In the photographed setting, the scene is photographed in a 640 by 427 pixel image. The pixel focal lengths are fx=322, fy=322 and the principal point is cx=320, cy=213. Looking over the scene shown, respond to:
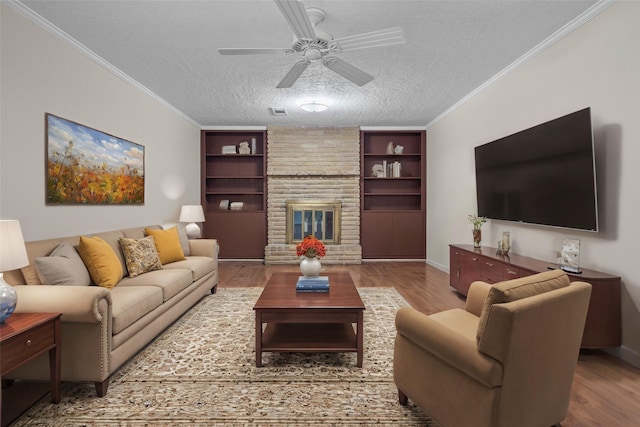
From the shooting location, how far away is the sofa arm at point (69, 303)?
1.94m

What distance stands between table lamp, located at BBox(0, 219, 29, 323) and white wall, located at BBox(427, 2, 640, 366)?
4.06m

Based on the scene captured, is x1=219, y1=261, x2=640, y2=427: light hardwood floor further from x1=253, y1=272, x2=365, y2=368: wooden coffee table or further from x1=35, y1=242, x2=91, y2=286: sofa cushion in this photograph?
x1=35, y1=242, x2=91, y2=286: sofa cushion

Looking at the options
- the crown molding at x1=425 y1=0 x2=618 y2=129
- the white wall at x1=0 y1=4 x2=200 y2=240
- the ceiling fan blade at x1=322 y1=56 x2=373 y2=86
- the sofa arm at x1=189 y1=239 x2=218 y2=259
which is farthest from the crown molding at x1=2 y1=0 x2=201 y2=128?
the crown molding at x1=425 y1=0 x2=618 y2=129

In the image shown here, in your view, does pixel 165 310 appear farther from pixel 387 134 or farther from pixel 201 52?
pixel 387 134

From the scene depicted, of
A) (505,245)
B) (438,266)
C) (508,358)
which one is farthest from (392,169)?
(508,358)

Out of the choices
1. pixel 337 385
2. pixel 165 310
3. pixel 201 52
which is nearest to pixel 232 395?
pixel 337 385

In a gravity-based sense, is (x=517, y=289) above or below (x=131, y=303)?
above

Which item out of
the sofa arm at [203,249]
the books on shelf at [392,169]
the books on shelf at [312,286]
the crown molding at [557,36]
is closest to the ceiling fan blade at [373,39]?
the crown molding at [557,36]

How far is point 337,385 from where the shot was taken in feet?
6.99

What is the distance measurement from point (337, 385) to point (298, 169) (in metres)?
5.01

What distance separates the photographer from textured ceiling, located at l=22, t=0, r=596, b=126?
2629mm

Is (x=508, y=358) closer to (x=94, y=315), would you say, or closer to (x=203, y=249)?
(x=94, y=315)

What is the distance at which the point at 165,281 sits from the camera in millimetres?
2973

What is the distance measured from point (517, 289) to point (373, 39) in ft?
6.42
